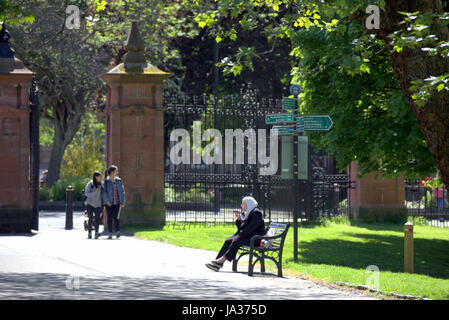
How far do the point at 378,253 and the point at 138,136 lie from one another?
281 inches

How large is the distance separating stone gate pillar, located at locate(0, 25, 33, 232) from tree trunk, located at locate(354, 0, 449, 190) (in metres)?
10.8

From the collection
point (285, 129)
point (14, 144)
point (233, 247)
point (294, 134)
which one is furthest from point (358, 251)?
point (14, 144)

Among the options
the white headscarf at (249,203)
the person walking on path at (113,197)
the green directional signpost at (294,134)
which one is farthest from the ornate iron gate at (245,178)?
the white headscarf at (249,203)

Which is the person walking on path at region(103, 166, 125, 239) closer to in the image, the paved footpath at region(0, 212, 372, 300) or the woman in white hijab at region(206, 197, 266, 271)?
the paved footpath at region(0, 212, 372, 300)

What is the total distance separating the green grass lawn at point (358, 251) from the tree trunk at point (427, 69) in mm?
2216

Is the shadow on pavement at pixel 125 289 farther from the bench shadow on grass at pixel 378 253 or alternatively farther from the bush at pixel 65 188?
the bush at pixel 65 188

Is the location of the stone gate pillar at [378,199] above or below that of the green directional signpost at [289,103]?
below

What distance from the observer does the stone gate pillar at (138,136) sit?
22.5m

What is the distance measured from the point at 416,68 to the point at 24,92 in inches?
450

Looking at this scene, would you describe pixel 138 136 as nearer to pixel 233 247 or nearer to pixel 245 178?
pixel 245 178

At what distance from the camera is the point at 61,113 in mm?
39000

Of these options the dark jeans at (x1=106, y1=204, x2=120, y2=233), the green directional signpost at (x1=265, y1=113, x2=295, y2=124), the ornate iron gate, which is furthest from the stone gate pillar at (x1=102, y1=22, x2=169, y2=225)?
the green directional signpost at (x1=265, y1=113, x2=295, y2=124)
